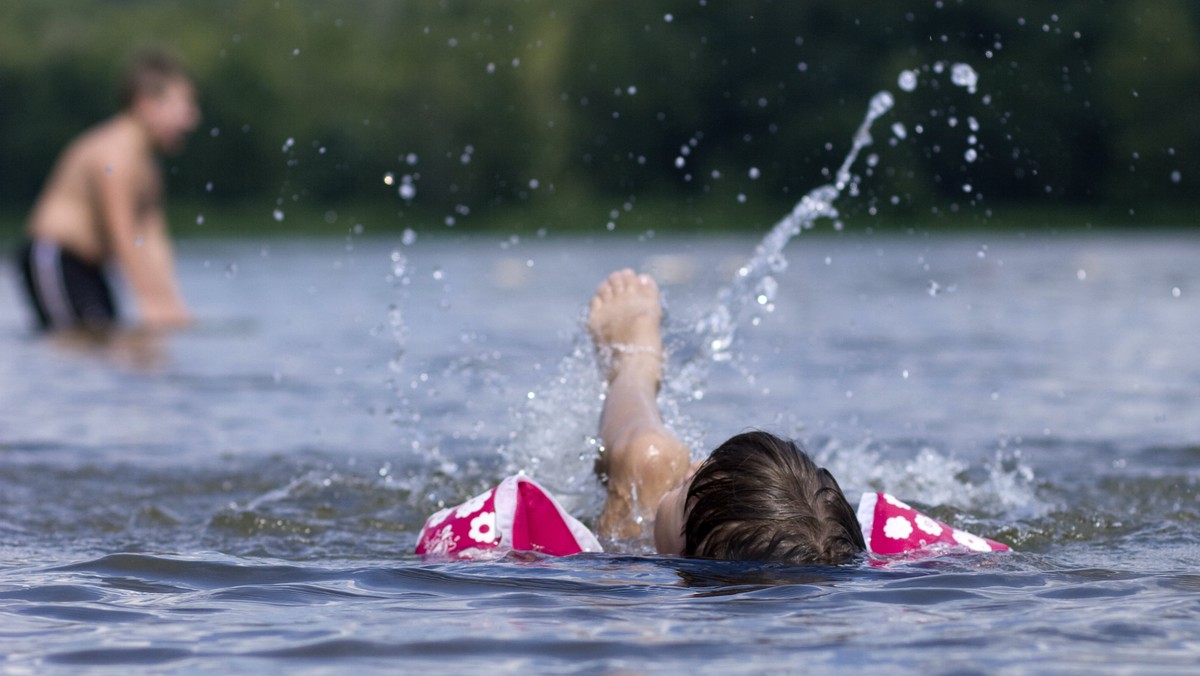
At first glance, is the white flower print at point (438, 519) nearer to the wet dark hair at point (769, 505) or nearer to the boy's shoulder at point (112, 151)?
the wet dark hair at point (769, 505)

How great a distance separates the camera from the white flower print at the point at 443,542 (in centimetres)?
397

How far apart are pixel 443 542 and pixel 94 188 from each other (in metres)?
8.06

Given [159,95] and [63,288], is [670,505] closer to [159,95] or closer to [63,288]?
[159,95]

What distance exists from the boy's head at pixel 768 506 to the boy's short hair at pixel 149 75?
842cm

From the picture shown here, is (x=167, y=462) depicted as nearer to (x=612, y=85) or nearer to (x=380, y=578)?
(x=380, y=578)

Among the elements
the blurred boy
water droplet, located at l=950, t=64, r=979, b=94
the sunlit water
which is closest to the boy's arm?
the blurred boy

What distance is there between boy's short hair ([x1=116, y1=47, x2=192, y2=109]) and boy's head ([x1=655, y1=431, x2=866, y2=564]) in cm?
842

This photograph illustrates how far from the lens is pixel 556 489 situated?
17.3ft

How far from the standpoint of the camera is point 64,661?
121 inches

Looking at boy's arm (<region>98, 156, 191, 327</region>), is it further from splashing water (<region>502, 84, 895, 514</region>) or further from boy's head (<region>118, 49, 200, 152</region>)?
splashing water (<region>502, 84, 895, 514</region>)

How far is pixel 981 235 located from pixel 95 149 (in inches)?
1120

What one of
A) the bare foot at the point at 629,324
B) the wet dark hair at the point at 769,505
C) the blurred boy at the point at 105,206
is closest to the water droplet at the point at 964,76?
the bare foot at the point at 629,324

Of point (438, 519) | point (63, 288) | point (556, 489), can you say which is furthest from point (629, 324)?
point (63, 288)

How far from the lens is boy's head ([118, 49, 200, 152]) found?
11.1 m
